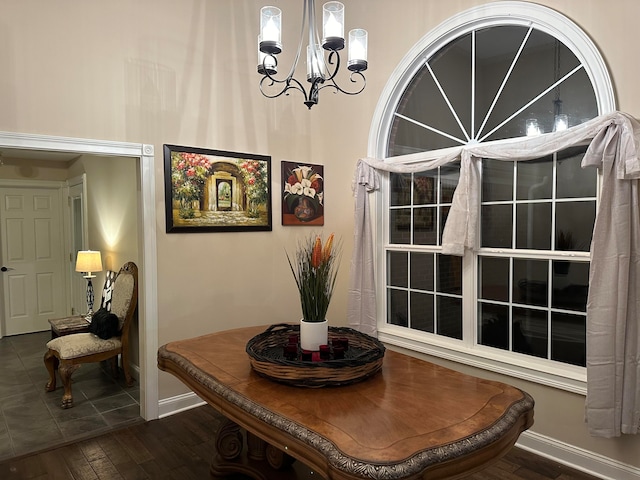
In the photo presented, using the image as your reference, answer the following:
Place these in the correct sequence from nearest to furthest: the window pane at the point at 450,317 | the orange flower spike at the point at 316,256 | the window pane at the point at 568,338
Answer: the orange flower spike at the point at 316,256 → the window pane at the point at 568,338 → the window pane at the point at 450,317

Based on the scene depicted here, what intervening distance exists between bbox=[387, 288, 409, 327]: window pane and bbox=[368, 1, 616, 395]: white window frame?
0.16 feet

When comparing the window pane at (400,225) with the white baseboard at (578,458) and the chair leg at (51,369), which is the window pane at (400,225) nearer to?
the white baseboard at (578,458)

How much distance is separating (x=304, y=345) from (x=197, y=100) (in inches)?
92.3

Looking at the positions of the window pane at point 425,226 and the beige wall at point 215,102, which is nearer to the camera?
the beige wall at point 215,102

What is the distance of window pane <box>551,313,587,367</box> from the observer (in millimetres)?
2723

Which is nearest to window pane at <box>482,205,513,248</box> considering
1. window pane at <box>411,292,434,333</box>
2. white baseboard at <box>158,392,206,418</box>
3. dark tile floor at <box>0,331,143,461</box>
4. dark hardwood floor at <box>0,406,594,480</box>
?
window pane at <box>411,292,434,333</box>

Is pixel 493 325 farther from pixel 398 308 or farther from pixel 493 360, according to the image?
pixel 398 308

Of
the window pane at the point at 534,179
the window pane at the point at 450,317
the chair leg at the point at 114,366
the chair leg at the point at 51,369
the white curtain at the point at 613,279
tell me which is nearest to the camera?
the white curtain at the point at 613,279

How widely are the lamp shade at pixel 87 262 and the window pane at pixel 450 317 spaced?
3.61 metres

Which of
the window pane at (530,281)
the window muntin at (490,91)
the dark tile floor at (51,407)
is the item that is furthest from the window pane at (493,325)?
the dark tile floor at (51,407)

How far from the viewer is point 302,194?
420cm

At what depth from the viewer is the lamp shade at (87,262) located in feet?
15.8

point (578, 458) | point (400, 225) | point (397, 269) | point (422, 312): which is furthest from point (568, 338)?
point (400, 225)

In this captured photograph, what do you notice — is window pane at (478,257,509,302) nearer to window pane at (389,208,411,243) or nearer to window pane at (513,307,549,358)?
window pane at (513,307,549,358)
